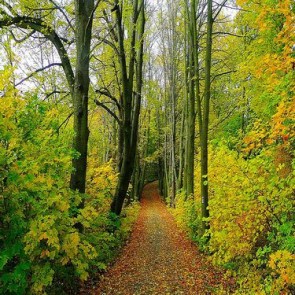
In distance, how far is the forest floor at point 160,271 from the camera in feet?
22.5

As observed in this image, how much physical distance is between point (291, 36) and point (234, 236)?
12.1 feet

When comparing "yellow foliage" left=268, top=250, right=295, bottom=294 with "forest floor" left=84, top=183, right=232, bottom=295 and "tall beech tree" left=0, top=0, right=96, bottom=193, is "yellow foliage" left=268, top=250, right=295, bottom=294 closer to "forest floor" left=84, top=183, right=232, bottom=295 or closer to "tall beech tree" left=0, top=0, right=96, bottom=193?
"forest floor" left=84, top=183, right=232, bottom=295

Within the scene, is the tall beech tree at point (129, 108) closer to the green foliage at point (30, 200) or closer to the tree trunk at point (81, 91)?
the tree trunk at point (81, 91)

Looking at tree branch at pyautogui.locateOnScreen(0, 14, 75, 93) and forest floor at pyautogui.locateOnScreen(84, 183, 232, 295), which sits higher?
tree branch at pyautogui.locateOnScreen(0, 14, 75, 93)

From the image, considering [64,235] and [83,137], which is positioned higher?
[83,137]

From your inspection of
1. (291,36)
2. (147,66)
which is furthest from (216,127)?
(291,36)

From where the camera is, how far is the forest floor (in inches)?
269

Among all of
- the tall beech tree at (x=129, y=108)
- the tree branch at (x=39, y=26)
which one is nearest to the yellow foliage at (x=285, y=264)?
the tree branch at (x=39, y=26)

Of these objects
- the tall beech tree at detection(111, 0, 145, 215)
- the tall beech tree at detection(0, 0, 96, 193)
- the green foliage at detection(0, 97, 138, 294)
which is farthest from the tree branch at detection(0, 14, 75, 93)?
the tall beech tree at detection(111, 0, 145, 215)

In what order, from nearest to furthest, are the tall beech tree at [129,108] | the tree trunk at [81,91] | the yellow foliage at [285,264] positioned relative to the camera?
the yellow foliage at [285,264] < the tree trunk at [81,91] < the tall beech tree at [129,108]

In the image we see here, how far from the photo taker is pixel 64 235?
186 inches

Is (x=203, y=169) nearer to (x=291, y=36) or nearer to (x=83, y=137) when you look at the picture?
(x=83, y=137)

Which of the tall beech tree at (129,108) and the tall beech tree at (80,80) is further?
the tall beech tree at (129,108)

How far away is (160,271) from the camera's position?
8.28 m
